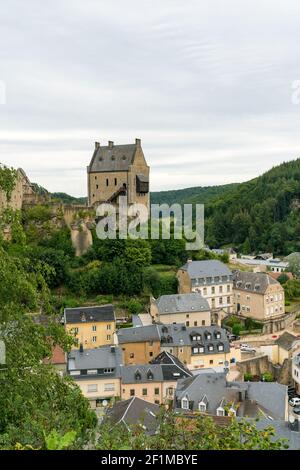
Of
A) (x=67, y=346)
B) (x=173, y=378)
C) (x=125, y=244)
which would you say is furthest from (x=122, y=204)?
(x=67, y=346)

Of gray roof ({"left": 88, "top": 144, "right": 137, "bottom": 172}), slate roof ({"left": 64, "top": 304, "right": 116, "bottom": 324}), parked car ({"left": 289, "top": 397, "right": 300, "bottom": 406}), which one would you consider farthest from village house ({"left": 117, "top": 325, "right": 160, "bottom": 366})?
gray roof ({"left": 88, "top": 144, "right": 137, "bottom": 172})

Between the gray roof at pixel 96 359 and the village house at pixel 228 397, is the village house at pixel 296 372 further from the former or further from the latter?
the gray roof at pixel 96 359

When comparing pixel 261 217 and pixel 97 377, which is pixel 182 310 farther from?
pixel 261 217

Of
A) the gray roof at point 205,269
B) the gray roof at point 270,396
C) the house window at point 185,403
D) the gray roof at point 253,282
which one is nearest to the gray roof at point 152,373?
the house window at point 185,403

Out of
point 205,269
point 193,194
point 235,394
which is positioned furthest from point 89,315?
point 193,194

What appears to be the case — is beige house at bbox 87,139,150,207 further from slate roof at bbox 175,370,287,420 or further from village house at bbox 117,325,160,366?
slate roof at bbox 175,370,287,420
